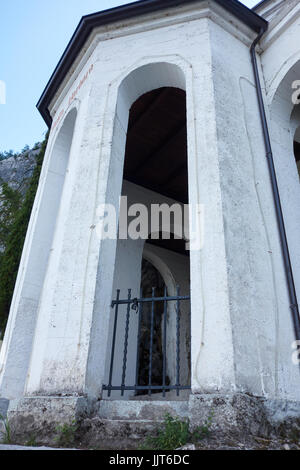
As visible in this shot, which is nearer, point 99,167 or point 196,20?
point 99,167

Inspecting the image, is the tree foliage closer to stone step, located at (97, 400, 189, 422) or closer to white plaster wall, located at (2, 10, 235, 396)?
white plaster wall, located at (2, 10, 235, 396)

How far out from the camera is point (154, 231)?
891 centimetres

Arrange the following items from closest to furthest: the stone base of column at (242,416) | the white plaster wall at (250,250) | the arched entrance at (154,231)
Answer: the stone base of column at (242,416)
the white plaster wall at (250,250)
the arched entrance at (154,231)

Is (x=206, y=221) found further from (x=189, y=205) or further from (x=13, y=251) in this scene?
(x=13, y=251)

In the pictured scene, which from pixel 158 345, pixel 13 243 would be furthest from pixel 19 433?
pixel 158 345

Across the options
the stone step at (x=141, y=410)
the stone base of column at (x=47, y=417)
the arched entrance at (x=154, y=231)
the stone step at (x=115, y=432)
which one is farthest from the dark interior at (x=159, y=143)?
the stone step at (x=115, y=432)

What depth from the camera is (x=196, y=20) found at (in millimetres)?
5777

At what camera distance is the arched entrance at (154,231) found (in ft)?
22.6

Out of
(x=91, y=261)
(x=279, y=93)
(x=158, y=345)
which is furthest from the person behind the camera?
(x=158, y=345)

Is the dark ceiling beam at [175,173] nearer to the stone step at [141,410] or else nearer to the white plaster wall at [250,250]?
the white plaster wall at [250,250]

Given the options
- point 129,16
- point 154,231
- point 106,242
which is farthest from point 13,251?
point 129,16

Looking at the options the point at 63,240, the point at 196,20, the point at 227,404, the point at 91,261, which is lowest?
the point at 227,404

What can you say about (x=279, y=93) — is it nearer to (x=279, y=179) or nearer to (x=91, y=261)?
(x=279, y=179)

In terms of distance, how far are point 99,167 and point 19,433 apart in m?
2.94
